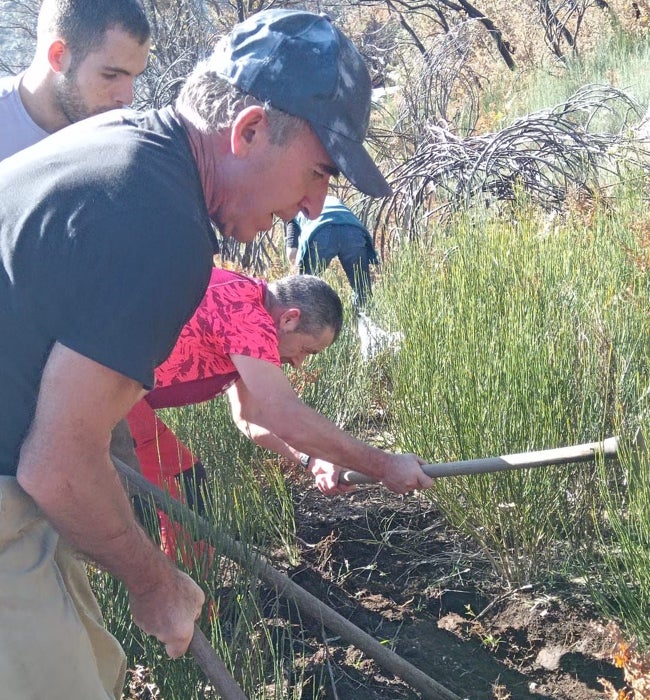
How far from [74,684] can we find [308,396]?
8.68 ft

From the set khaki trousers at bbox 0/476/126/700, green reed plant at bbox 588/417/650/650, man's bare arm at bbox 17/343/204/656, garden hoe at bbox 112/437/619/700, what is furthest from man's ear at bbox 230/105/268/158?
green reed plant at bbox 588/417/650/650

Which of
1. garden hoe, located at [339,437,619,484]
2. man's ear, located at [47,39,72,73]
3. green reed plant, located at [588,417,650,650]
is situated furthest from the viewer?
man's ear, located at [47,39,72,73]

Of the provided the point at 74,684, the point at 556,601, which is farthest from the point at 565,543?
the point at 74,684

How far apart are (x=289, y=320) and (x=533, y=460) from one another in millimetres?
890

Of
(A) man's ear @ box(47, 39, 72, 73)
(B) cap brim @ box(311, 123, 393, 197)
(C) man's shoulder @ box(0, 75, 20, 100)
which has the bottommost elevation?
(B) cap brim @ box(311, 123, 393, 197)

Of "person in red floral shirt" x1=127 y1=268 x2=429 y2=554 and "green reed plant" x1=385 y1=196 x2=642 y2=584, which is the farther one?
"green reed plant" x1=385 y1=196 x2=642 y2=584

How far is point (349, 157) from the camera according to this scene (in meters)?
1.56

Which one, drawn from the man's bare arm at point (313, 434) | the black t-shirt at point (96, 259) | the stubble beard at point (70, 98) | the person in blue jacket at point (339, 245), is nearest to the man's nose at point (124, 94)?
the stubble beard at point (70, 98)

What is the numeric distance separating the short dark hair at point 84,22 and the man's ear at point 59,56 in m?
0.02

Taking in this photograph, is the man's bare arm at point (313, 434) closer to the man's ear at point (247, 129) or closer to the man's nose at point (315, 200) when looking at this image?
the man's nose at point (315, 200)

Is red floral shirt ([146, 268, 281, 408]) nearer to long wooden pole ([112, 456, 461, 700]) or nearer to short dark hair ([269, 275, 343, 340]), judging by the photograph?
short dark hair ([269, 275, 343, 340])

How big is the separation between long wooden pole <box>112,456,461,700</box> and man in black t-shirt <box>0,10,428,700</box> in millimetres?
559

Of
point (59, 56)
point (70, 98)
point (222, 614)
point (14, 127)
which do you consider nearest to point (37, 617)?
point (222, 614)

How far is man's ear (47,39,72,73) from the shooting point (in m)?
2.88
